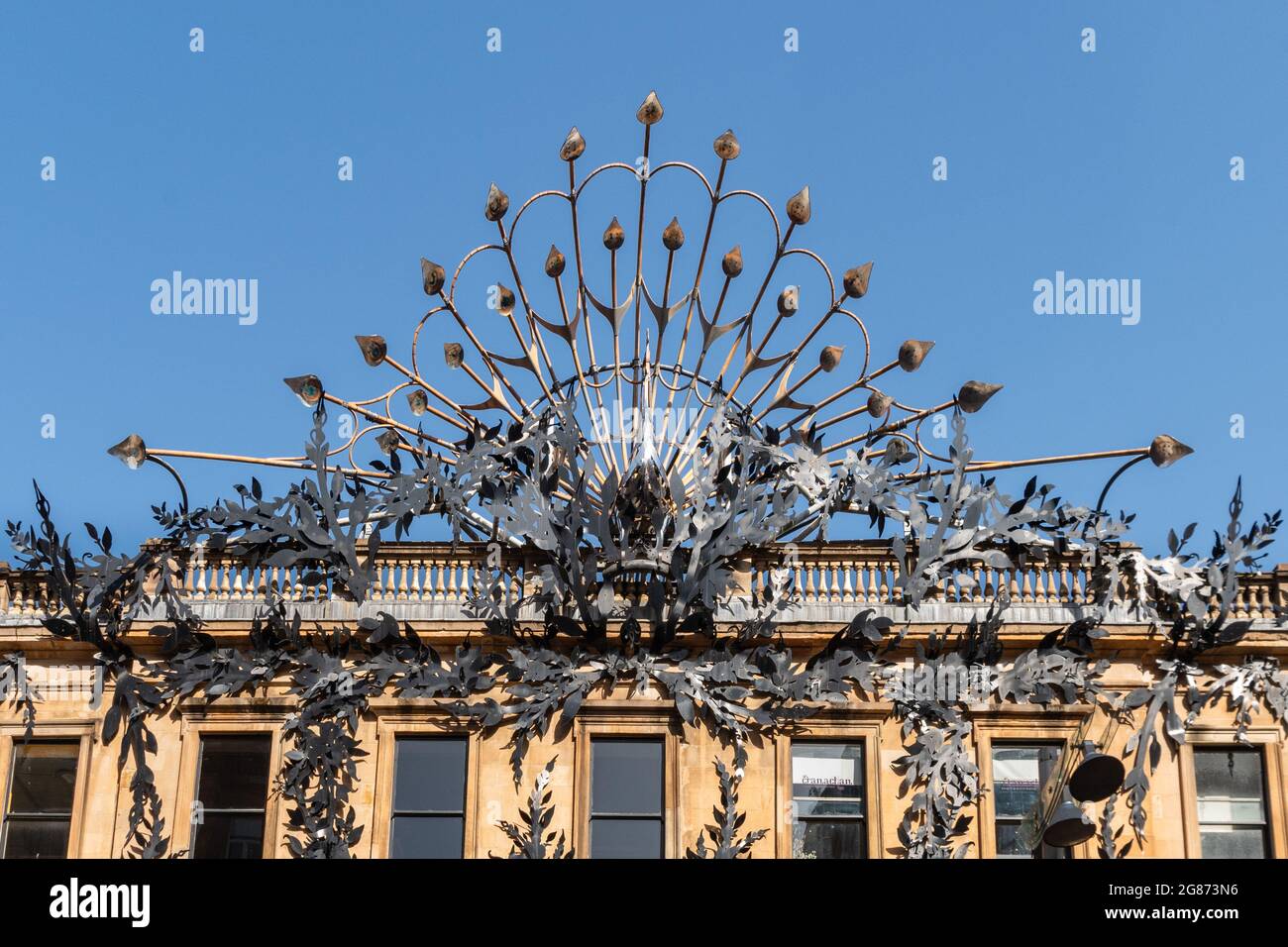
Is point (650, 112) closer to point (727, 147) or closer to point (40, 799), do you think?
point (727, 147)

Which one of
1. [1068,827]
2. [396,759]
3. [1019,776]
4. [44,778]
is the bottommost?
[1068,827]

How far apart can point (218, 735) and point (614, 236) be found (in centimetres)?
864

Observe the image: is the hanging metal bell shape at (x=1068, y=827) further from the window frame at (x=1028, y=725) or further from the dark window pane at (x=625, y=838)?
the dark window pane at (x=625, y=838)

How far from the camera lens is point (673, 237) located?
31625mm

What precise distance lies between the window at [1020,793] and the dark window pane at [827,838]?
1.61 metres

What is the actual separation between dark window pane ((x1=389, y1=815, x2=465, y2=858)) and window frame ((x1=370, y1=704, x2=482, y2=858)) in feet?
0.24

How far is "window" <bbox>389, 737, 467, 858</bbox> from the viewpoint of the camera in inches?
1081

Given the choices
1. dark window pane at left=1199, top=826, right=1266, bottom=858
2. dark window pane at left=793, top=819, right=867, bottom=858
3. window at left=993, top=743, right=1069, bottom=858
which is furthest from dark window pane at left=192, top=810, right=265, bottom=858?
dark window pane at left=1199, top=826, right=1266, bottom=858

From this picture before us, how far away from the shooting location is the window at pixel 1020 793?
27.3 meters

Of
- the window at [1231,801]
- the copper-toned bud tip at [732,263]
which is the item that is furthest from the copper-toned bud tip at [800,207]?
the window at [1231,801]

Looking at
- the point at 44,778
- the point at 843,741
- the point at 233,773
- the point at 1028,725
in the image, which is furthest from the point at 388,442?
the point at 1028,725
